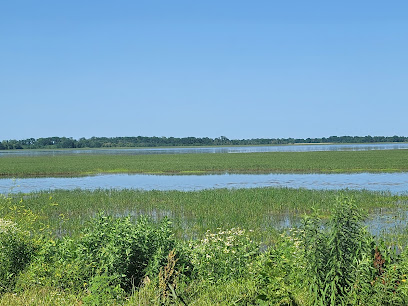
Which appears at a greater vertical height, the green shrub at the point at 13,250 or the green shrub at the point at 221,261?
the green shrub at the point at 13,250

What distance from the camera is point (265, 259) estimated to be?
20.6ft

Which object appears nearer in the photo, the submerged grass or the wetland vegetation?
the wetland vegetation

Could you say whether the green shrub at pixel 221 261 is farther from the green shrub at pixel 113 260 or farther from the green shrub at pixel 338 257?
the green shrub at pixel 338 257

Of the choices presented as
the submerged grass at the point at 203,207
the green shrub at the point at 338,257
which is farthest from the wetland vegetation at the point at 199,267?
the submerged grass at the point at 203,207

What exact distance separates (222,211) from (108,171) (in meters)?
33.1

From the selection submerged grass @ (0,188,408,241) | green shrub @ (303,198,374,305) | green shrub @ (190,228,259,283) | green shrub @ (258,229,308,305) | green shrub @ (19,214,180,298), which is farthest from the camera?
submerged grass @ (0,188,408,241)

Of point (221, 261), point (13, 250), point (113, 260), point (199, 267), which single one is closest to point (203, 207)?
point (221, 261)

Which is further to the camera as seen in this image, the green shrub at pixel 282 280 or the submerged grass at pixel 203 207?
the submerged grass at pixel 203 207

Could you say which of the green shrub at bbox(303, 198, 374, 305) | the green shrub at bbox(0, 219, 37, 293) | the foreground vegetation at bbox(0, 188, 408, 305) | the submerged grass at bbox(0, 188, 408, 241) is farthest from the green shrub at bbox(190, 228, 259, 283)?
the submerged grass at bbox(0, 188, 408, 241)

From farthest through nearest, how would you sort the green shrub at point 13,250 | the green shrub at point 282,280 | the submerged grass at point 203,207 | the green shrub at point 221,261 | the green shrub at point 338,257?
the submerged grass at point 203,207 → the green shrub at point 221,261 → the green shrub at point 13,250 → the green shrub at point 282,280 → the green shrub at point 338,257

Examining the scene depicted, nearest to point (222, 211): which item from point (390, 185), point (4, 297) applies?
point (4, 297)

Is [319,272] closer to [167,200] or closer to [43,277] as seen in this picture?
[43,277]

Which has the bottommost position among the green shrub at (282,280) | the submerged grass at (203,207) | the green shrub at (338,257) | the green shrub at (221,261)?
the submerged grass at (203,207)

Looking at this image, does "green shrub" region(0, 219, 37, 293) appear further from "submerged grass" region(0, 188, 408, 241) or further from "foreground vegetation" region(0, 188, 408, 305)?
"submerged grass" region(0, 188, 408, 241)
